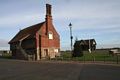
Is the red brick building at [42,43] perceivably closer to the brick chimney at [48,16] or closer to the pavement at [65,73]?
the brick chimney at [48,16]

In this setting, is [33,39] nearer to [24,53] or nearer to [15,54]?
[24,53]

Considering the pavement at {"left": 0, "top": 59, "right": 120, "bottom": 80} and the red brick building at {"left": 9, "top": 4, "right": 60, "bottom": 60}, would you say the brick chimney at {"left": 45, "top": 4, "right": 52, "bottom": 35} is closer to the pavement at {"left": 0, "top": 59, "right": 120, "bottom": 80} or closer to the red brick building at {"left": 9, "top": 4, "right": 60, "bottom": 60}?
the red brick building at {"left": 9, "top": 4, "right": 60, "bottom": 60}

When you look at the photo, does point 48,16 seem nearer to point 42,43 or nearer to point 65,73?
point 42,43

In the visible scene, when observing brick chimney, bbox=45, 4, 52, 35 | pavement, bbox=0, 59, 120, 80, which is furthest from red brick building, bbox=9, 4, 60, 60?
pavement, bbox=0, 59, 120, 80

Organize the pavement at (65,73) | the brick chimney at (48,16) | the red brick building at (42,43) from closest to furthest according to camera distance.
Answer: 1. the pavement at (65,73)
2. the red brick building at (42,43)
3. the brick chimney at (48,16)

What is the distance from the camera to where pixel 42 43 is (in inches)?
2212

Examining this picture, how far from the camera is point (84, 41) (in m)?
113

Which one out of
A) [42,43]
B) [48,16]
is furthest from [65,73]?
[48,16]

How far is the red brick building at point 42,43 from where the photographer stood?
55397mm

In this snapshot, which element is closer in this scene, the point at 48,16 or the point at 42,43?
the point at 42,43

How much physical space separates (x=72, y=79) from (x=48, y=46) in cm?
4123

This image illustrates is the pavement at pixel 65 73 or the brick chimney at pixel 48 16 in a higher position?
the brick chimney at pixel 48 16

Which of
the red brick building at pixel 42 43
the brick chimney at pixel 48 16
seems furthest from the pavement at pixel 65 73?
the brick chimney at pixel 48 16

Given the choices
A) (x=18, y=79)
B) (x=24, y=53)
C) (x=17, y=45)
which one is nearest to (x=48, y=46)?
(x=24, y=53)
